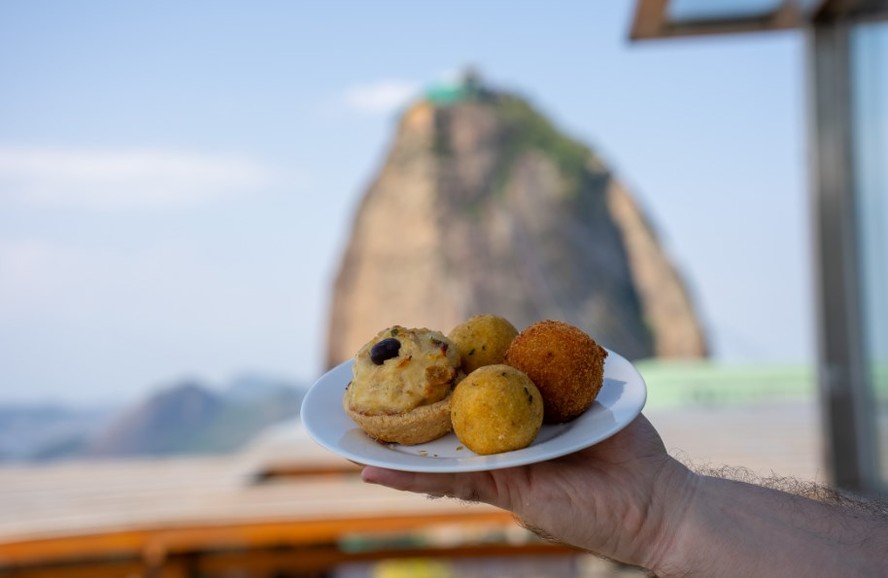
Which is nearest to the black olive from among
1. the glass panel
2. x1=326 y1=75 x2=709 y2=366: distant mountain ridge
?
the glass panel

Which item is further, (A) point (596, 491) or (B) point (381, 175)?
(B) point (381, 175)

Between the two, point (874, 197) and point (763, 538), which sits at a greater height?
point (874, 197)

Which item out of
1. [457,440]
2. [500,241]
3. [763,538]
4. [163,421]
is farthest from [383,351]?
[500,241]

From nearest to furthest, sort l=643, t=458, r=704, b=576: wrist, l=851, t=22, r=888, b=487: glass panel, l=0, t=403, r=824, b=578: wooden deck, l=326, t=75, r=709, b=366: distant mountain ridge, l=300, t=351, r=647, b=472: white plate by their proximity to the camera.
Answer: l=300, t=351, r=647, b=472: white plate, l=643, t=458, r=704, b=576: wrist, l=0, t=403, r=824, b=578: wooden deck, l=851, t=22, r=888, b=487: glass panel, l=326, t=75, r=709, b=366: distant mountain ridge

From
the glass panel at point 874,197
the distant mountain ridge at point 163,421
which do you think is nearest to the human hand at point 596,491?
the glass panel at point 874,197

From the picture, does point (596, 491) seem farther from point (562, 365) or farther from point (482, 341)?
point (482, 341)

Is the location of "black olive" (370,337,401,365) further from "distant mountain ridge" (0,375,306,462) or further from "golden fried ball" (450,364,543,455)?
"distant mountain ridge" (0,375,306,462)

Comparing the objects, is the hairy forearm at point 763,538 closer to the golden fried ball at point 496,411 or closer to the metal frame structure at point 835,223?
the golden fried ball at point 496,411
